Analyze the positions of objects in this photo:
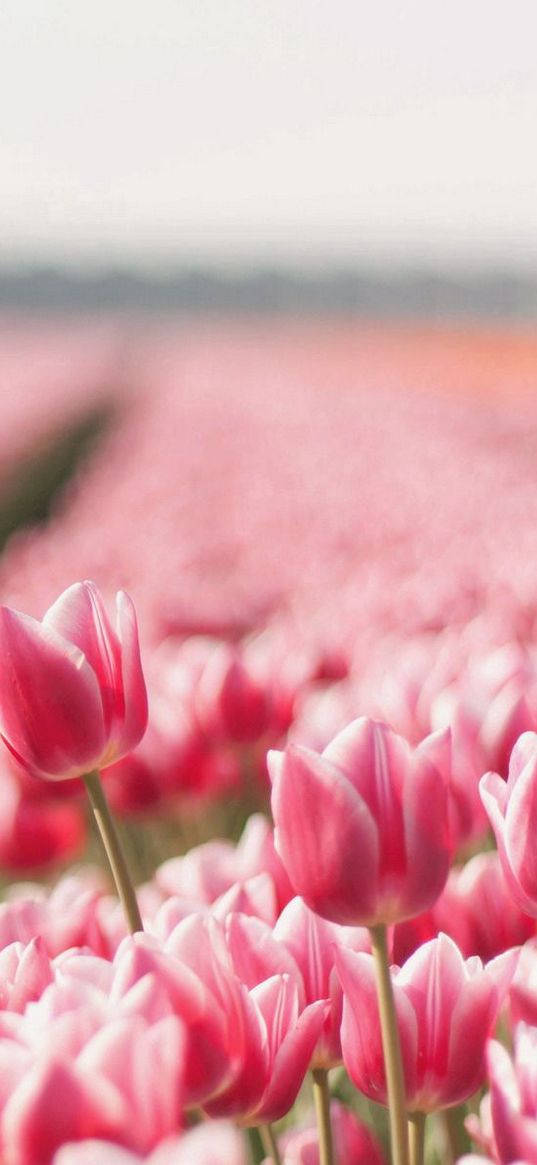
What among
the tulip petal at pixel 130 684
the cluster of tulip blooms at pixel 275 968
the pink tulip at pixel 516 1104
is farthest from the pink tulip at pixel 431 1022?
the tulip petal at pixel 130 684

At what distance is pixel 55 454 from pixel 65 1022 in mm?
15791

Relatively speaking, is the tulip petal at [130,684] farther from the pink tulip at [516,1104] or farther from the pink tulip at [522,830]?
the pink tulip at [516,1104]

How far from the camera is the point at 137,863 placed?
2.71 m

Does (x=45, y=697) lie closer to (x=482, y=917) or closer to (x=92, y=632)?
(x=92, y=632)

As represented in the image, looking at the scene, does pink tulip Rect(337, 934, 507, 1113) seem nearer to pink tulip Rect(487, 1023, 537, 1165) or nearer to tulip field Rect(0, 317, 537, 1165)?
tulip field Rect(0, 317, 537, 1165)

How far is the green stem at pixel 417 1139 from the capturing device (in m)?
0.82

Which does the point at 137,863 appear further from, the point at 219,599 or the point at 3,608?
the point at 3,608

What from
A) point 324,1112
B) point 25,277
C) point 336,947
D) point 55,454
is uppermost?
point 336,947

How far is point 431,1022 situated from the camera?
31.8 inches

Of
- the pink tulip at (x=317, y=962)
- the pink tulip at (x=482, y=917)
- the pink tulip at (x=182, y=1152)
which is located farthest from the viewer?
the pink tulip at (x=482, y=917)

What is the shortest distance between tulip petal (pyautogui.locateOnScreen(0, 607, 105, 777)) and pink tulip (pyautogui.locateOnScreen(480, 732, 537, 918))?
272 mm

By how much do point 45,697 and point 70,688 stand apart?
17 mm

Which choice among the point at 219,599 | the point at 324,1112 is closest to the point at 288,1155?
the point at 324,1112

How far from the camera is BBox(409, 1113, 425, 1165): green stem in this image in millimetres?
824
